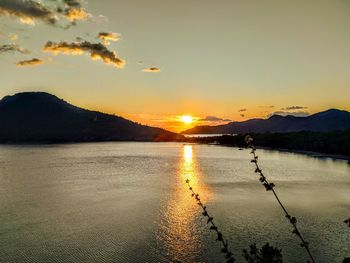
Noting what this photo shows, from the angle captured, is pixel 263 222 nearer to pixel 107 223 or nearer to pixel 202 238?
pixel 202 238

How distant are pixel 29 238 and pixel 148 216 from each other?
18.8 m

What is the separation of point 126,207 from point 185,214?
13.1 metres

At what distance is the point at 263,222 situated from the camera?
51.6 m

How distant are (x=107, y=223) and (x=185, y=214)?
42.7ft

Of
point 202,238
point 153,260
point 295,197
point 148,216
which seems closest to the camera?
point 153,260

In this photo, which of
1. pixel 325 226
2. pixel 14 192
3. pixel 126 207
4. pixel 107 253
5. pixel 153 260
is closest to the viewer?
pixel 153 260

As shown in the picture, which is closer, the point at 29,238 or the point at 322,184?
the point at 29,238

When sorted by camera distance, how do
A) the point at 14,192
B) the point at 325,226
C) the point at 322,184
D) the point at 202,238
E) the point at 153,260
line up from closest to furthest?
the point at 153,260, the point at 202,238, the point at 325,226, the point at 14,192, the point at 322,184

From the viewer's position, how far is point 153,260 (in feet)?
121

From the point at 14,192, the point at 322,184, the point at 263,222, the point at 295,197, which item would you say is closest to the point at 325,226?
the point at 263,222

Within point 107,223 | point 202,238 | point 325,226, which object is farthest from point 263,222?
point 107,223

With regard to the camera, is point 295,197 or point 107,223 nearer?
point 107,223

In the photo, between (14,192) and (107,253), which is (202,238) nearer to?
(107,253)

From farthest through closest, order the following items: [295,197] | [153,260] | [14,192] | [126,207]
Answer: [14,192] → [295,197] → [126,207] → [153,260]
